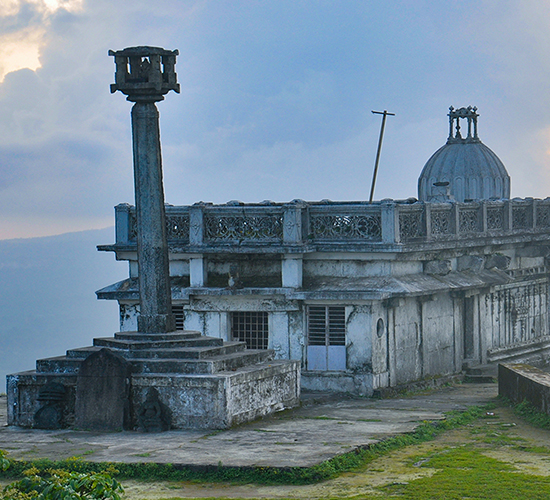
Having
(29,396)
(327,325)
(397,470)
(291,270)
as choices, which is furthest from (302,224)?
(397,470)

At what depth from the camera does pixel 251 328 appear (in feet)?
81.6

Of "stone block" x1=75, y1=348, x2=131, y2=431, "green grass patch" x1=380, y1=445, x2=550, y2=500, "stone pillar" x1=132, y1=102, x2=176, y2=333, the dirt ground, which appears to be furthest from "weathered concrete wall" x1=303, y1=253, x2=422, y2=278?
"green grass patch" x1=380, y1=445, x2=550, y2=500

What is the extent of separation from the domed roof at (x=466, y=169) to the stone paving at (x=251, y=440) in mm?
18652

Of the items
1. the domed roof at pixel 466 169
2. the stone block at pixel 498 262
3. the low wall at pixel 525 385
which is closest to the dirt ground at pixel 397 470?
the low wall at pixel 525 385

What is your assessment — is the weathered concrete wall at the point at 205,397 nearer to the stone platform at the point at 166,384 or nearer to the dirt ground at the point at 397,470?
the stone platform at the point at 166,384

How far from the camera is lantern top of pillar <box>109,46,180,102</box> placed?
18922 millimetres

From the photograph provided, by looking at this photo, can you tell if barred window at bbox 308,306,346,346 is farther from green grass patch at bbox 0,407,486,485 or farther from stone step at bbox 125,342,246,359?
green grass patch at bbox 0,407,486,485

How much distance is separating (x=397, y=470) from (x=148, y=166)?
24.0 feet

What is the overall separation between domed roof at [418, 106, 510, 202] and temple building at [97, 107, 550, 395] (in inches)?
433

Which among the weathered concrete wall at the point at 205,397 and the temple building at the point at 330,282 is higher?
the temple building at the point at 330,282

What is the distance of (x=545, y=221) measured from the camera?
32.3 metres

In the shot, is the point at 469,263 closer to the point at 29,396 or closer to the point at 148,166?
the point at 148,166

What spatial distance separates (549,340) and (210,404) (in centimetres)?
1847

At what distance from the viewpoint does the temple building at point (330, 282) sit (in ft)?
78.3
